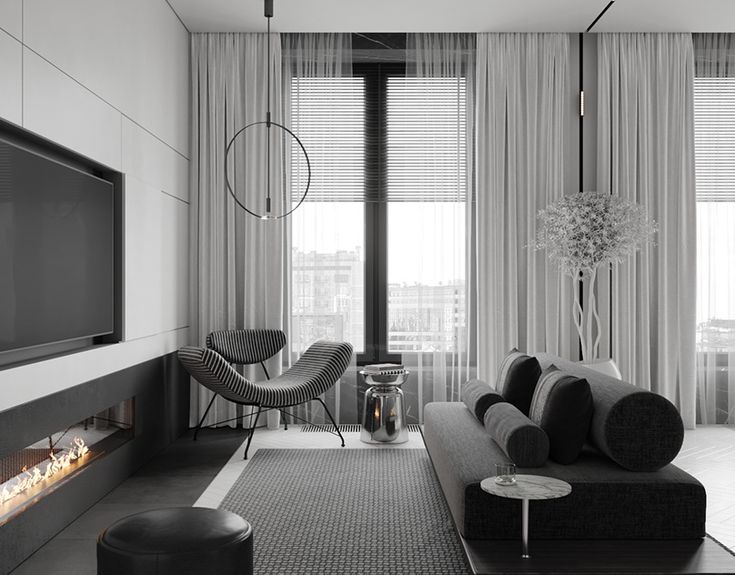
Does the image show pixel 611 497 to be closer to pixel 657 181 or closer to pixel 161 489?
pixel 161 489

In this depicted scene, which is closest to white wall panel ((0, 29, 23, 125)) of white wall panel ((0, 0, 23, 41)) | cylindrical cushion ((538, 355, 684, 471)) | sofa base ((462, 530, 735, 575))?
white wall panel ((0, 0, 23, 41))

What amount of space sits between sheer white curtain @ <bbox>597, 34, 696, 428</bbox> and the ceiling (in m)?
0.23

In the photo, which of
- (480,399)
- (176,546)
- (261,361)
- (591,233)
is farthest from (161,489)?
(591,233)

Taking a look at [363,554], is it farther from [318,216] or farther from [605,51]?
[605,51]

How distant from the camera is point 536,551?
2404 millimetres

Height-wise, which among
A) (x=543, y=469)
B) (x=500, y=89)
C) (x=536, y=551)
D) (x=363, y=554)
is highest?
(x=500, y=89)

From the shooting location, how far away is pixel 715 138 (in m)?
5.43

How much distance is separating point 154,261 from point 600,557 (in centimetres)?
315

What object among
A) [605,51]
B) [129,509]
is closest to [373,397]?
[129,509]

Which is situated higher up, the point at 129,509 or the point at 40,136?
the point at 40,136

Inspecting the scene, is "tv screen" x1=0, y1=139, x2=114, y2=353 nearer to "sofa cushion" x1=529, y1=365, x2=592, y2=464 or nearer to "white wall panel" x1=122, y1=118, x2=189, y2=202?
"white wall panel" x1=122, y1=118, x2=189, y2=202

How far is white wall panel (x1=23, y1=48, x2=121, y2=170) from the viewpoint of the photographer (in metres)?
2.82

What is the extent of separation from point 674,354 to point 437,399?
178 cm

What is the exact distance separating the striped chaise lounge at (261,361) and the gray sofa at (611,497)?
6.41 feet
